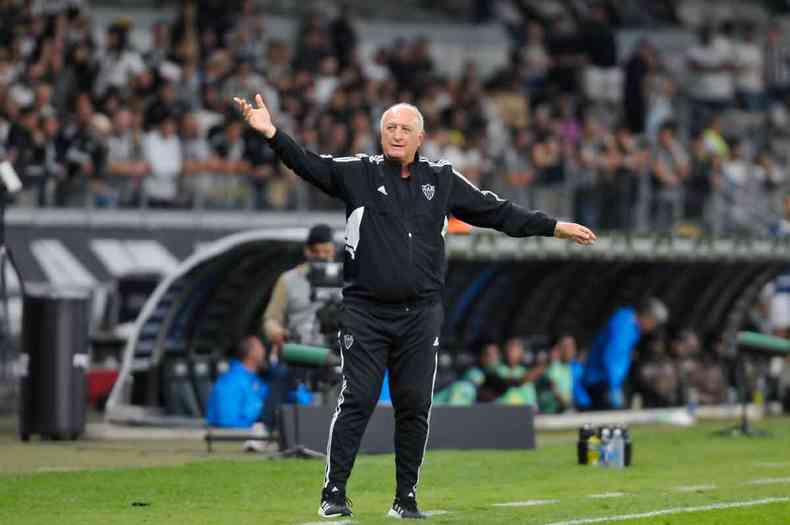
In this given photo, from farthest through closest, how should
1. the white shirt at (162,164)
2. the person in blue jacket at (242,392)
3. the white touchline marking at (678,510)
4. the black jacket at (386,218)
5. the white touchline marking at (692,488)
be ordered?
the white shirt at (162,164) < the person in blue jacket at (242,392) < the white touchline marking at (692,488) < the white touchline marking at (678,510) < the black jacket at (386,218)

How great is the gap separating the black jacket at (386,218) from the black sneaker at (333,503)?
101 cm

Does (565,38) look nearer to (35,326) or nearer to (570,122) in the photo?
(570,122)

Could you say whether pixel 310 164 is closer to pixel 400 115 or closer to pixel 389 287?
pixel 400 115

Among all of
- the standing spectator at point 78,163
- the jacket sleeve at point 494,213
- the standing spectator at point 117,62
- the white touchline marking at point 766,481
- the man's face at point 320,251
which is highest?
the standing spectator at point 117,62

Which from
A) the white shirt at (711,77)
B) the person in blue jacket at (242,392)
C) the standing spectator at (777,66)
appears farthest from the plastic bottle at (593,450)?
the standing spectator at (777,66)

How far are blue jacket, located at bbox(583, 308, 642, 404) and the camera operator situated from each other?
7.19 meters

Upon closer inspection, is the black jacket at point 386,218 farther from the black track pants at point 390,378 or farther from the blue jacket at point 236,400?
the blue jacket at point 236,400

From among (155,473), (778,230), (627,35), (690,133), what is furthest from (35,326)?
(627,35)

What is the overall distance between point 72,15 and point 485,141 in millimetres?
6331

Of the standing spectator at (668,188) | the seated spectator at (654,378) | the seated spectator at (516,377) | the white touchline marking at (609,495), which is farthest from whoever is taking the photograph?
the standing spectator at (668,188)

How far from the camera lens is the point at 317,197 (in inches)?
1014

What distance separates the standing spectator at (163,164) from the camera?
25297 mm

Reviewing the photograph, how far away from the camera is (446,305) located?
23.5 meters

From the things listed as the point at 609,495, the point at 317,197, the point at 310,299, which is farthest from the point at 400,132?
the point at 317,197
